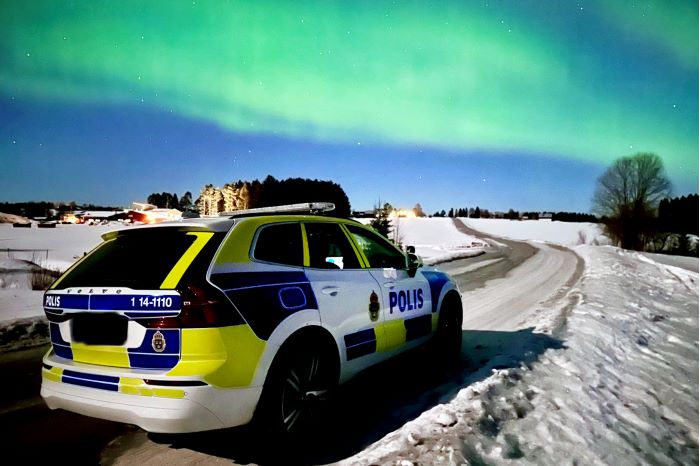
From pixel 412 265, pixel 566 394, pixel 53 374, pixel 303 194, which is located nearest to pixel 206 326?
pixel 53 374

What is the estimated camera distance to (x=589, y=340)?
5984mm

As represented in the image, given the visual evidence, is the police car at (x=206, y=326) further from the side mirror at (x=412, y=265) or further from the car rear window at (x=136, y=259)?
the side mirror at (x=412, y=265)

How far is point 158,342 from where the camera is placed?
7.79 ft

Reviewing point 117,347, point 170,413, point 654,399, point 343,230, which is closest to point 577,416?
point 654,399

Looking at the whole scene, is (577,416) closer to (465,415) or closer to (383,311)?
(465,415)

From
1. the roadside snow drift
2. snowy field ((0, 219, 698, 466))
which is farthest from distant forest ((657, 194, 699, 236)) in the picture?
the roadside snow drift

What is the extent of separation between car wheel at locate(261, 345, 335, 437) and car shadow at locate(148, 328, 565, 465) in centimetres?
14

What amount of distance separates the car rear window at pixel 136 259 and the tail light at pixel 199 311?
213 millimetres

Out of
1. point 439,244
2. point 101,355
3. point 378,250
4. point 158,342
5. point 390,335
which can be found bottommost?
point 439,244

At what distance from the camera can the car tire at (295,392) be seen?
2.68 meters

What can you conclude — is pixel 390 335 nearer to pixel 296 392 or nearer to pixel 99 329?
pixel 296 392

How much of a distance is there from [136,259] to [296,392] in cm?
150

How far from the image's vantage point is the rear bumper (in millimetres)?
2312

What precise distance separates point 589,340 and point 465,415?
3.81 m
